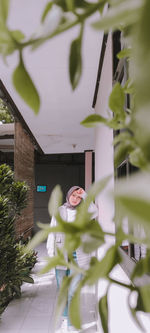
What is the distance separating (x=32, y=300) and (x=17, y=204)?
138cm

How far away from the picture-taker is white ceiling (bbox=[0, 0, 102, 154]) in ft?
9.61

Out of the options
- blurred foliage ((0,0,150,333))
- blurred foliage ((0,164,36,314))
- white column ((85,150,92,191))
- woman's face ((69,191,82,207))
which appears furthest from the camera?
white column ((85,150,92,191))

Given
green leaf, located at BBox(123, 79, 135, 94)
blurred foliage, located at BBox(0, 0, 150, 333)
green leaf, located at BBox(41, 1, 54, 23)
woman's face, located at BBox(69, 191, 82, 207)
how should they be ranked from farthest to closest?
woman's face, located at BBox(69, 191, 82, 207) < green leaf, located at BBox(123, 79, 135, 94) < green leaf, located at BBox(41, 1, 54, 23) < blurred foliage, located at BBox(0, 0, 150, 333)

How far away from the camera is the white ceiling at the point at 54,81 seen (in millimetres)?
2930

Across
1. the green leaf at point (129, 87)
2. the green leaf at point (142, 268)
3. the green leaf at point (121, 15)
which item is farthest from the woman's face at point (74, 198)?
the green leaf at point (121, 15)

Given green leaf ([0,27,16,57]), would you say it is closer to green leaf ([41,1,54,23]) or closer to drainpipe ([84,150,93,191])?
green leaf ([41,1,54,23])

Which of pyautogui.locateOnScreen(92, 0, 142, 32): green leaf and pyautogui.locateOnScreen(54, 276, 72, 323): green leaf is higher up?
pyautogui.locateOnScreen(92, 0, 142, 32): green leaf

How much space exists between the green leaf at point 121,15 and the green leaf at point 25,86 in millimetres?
101

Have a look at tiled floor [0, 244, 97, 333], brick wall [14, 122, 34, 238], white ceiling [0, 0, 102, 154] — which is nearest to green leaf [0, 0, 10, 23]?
white ceiling [0, 0, 102, 154]

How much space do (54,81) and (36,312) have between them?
121 inches

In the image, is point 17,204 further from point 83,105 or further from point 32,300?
point 83,105

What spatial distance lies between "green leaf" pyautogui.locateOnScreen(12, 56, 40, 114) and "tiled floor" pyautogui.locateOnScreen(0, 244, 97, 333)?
2887mm

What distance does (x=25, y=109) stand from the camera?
18.4 ft

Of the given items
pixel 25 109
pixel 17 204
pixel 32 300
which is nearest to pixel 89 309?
pixel 32 300
